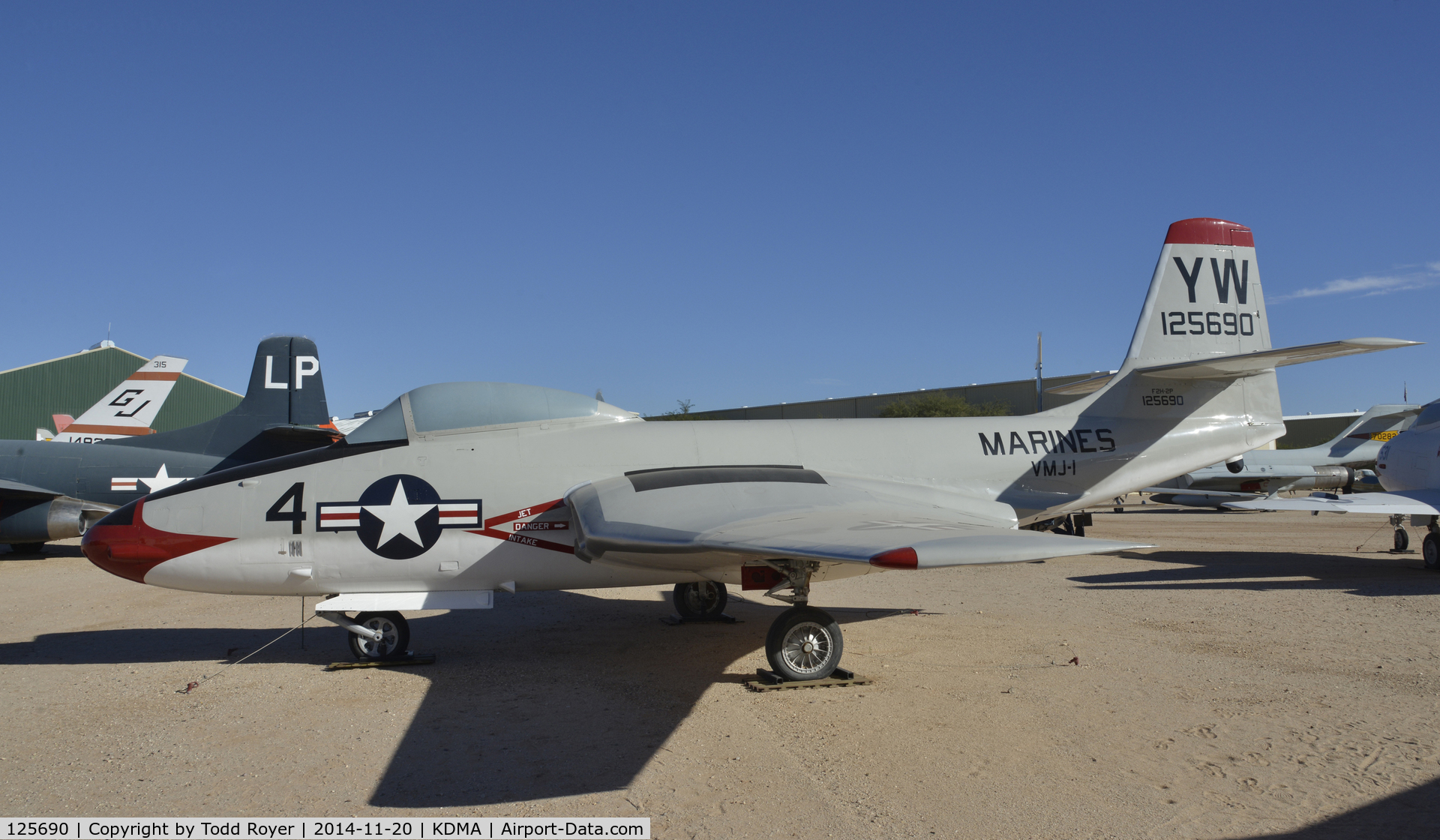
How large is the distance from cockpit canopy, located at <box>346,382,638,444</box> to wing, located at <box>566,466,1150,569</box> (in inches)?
43.5

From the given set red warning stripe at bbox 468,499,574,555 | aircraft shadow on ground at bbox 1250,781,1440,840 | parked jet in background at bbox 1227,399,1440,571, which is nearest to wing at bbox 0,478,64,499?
red warning stripe at bbox 468,499,574,555

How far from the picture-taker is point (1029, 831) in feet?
12.9

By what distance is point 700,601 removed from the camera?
9.41 meters

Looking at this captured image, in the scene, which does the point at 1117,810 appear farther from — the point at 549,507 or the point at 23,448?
the point at 23,448

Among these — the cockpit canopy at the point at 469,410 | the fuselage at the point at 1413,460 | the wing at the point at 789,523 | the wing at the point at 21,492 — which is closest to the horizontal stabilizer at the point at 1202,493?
the fuselage at the point at 1413,460

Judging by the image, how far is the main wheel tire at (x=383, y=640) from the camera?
7570 millimetres

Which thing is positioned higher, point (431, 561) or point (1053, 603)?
point (431, 561)

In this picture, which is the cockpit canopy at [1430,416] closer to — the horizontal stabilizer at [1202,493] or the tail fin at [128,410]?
the horizontal stabilizer at [1202,493]

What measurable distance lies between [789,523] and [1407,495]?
1264 centimetres

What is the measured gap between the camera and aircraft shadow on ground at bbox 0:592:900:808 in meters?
4.78

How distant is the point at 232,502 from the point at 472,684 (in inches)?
113

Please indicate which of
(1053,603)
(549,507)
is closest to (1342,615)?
(1053,603)

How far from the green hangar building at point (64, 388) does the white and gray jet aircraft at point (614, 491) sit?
38.8 m

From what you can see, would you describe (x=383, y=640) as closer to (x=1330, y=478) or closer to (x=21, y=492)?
(x=21, y=492)
